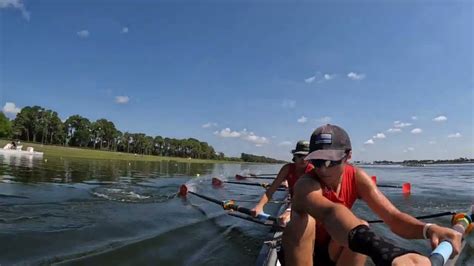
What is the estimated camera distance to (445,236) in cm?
263

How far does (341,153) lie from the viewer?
3064 mm

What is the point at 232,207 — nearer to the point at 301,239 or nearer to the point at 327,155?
the point at 301,239

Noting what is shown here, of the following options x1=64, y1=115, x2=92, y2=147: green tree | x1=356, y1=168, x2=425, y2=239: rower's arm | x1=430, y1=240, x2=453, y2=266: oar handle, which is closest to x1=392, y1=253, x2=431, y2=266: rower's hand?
x1=430, y1=240, x2=453, y2=266: oar handle

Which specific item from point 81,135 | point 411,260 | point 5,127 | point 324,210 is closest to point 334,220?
point 324,210

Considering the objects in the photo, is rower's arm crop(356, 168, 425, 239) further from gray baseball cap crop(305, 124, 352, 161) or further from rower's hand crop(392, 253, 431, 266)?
rower's hand crop(392, 253, 431, 266)

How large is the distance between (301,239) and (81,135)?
10858 cm

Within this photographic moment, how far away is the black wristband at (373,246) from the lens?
2073mm

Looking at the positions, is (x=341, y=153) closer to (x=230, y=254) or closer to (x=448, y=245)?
(x=448, y=245)

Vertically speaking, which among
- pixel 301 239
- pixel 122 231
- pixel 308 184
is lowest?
pixel 122 231

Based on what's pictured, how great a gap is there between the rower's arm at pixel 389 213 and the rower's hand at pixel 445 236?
0.18 meters

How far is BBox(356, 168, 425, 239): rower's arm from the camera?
10.0 feet

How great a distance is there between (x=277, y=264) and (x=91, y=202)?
307 inches

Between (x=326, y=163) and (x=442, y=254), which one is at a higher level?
(x=326, y=163)

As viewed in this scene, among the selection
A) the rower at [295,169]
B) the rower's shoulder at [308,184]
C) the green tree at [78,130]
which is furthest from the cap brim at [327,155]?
the green tree at [78,130]
